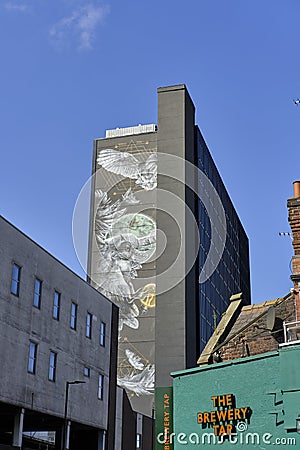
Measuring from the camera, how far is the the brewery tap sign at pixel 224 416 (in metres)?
20.5

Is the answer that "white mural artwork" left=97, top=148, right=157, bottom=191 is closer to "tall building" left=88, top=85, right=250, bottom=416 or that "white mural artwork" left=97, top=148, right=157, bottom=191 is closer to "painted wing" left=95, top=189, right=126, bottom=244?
"tall building" left=88, top=85, right=250, bottom=416

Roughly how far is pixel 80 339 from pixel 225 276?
50.7 meters

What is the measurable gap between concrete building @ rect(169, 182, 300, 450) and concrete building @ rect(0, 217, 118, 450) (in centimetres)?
1876

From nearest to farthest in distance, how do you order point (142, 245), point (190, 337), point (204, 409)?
point (204, 409)
point (190, 337)
point (142, 245)

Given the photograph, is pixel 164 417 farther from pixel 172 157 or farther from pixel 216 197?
pixel 216 197

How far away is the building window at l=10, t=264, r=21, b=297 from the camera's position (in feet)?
137

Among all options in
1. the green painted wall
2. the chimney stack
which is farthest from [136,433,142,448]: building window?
the chimney stack

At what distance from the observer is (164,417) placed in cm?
2473

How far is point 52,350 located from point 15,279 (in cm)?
660

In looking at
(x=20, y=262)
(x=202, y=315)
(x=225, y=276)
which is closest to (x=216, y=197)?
(x=225, y=276)

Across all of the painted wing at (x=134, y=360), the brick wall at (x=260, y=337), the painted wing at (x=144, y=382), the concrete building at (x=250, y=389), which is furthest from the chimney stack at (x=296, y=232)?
the painted wing at (x=134, y=360)

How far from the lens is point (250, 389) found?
67.3ft

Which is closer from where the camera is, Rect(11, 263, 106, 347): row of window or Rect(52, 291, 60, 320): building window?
Rect(11, 263, 106, 347): row of window

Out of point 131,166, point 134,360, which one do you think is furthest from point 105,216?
point 134,360
